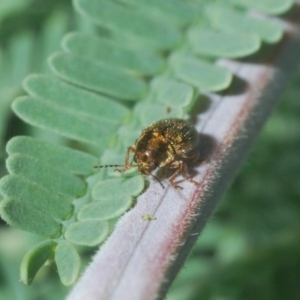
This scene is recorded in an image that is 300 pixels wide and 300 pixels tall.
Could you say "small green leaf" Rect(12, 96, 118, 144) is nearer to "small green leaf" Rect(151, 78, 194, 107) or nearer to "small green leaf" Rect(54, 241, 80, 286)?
"small green leaf" Rect(151, 78, 194, 107)

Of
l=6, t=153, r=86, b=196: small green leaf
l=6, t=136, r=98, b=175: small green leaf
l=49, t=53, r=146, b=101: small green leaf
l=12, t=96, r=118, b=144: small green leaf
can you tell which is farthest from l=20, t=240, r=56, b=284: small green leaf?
l=49, t=53, r=146, b=101: small green leaf

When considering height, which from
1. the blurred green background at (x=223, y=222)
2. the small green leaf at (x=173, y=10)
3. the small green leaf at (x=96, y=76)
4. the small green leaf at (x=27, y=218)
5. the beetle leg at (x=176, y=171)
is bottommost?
the blurred green background at (x=223, y=222)

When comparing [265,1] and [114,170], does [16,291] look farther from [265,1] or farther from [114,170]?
[265,1]

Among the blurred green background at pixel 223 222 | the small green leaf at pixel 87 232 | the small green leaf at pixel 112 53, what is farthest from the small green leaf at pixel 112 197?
the blurred green background at pixel 223 222

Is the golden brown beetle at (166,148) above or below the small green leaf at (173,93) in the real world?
below

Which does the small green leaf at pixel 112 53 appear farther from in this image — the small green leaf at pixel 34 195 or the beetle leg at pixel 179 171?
the small green leaf at pixel 34 195

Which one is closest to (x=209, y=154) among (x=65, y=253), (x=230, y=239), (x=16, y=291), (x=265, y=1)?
(x=65, y=253)
